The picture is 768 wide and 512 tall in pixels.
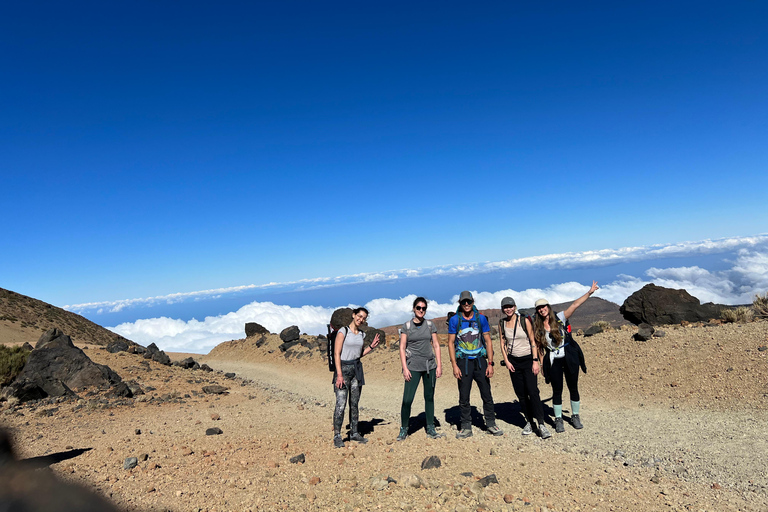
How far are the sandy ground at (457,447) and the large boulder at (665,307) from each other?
4.34 metres

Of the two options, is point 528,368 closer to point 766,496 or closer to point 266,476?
point 766,496

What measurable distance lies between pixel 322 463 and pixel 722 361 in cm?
1022

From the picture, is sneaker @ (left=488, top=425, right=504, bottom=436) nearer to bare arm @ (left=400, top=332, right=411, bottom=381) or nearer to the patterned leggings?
bare arm @ (left=400, top=332, right=411, bottom=381)

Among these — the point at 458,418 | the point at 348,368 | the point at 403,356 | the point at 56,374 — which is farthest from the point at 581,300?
the point at 56,374

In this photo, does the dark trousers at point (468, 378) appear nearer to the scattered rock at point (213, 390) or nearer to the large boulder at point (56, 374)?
the scattered rock at point (213, 390)

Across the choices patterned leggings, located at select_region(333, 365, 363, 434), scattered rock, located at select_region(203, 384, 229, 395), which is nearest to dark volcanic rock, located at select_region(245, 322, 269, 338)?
scattered rock, located at select_region(203, 384, 229, 395)

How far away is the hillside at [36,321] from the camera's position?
99.7 feet

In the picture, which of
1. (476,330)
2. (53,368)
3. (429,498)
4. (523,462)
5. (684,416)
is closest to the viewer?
(429,498)

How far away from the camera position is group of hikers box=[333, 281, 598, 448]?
265 inches

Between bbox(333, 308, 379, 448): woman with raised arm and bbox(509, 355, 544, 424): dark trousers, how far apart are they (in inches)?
98.9

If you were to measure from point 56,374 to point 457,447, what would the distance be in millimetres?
11628

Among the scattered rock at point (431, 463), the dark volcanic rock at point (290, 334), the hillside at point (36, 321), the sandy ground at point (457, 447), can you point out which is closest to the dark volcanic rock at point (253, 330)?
the dark volcanic rock at point (290, 334)

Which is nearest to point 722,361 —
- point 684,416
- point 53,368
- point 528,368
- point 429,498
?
point 684,416

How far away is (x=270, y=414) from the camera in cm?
1028
